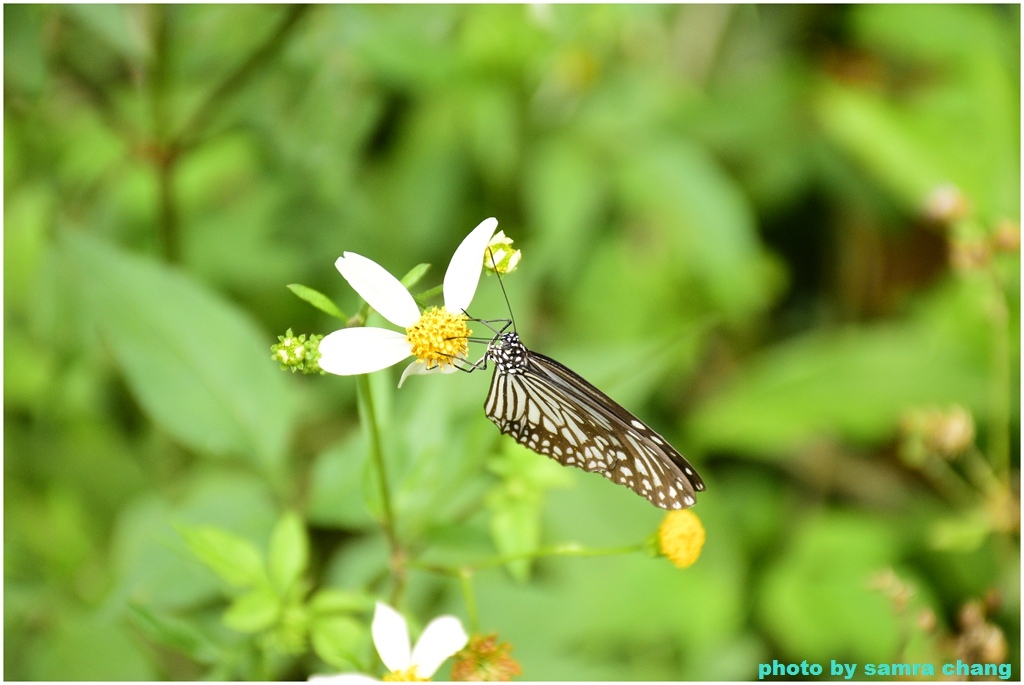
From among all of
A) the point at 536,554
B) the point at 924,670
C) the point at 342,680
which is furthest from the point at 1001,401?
the point at 342,680

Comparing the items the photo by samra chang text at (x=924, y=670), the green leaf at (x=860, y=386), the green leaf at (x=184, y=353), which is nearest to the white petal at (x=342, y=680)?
the green leaf at (x=184, y=353)

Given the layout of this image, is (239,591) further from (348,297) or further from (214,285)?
(214,285)

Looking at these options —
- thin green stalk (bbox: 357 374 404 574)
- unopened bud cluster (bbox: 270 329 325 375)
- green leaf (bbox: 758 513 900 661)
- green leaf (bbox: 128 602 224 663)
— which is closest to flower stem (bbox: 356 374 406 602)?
thin green stalk (bbox: 357 374 404 574)

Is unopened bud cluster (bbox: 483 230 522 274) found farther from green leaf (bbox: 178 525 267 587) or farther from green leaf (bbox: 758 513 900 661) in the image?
green leaf (bbox: 758 513 900 661)

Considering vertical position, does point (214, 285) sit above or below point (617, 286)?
below

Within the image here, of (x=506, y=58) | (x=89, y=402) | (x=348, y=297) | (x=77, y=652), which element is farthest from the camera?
(x=506, y=58)

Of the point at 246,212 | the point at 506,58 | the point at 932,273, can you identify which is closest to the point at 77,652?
the point at 246,212

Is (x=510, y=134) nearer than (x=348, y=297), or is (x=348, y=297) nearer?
(x=348, y=297)
